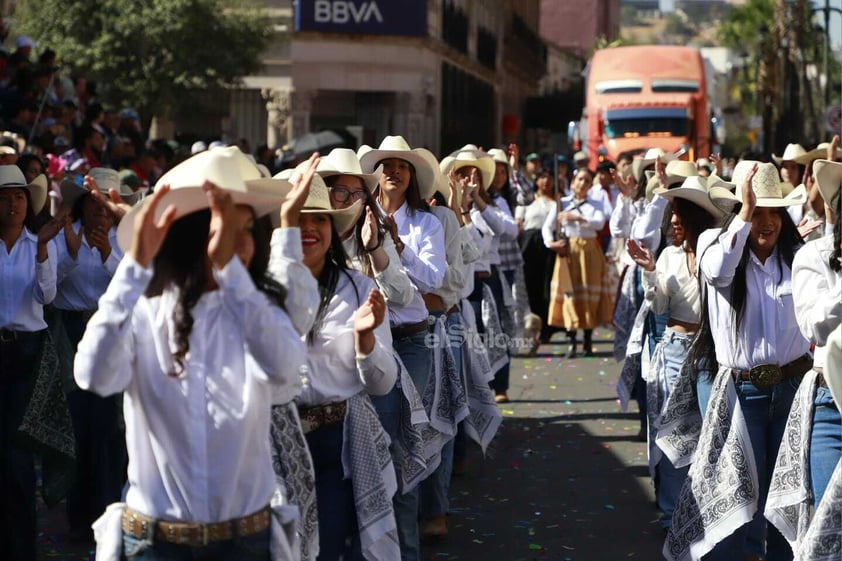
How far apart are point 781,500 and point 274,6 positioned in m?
37.1

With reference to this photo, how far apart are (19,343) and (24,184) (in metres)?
0.90

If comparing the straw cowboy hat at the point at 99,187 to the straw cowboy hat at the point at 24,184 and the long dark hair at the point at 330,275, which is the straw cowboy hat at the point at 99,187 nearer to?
the straw cowboy hat at the point at 24,184

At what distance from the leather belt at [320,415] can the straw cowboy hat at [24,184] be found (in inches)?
107

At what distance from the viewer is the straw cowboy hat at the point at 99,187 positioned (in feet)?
29.2

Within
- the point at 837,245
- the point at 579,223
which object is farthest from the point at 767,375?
the point at 579,223

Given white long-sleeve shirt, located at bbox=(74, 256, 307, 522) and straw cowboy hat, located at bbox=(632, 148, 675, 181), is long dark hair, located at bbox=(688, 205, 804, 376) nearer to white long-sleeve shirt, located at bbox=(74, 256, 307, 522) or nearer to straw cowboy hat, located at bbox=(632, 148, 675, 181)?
white long-sleeve shirt, located at bbox=(74, 256, 307, 522)

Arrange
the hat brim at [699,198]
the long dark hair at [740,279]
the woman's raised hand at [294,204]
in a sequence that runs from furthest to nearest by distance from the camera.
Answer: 1. the hat brim at [699,198]
2. the long dark hair at [740,279]
3. the woman's raised hand at [294,204]

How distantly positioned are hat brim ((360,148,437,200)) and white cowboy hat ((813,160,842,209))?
91.0 inches

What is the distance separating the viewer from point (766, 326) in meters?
7.05

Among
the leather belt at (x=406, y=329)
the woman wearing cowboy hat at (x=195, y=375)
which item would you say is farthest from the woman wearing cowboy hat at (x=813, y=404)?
the woman wearing cowboy hat at (x=195, y=375)

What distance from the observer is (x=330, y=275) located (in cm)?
624

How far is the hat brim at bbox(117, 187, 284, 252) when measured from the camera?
4.33m

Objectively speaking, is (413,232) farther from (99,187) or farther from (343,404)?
(343,404)

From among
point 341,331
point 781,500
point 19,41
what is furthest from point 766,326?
point 19,41
